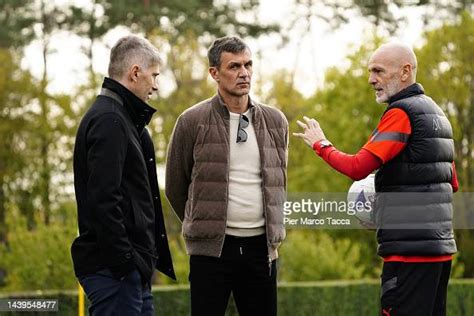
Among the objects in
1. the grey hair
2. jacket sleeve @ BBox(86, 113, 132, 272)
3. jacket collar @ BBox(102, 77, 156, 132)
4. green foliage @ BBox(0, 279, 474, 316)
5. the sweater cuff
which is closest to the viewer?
jacket sleeve @ BBox(86, 113, 132, 272)

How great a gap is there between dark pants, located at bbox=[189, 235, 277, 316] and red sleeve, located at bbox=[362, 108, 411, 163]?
760mm

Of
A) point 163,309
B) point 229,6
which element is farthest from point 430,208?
point 229,6

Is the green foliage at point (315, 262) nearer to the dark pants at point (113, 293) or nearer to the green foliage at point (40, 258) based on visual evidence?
the green foliage at point (40, 258)

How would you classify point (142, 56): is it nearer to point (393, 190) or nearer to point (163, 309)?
point (393, 190)

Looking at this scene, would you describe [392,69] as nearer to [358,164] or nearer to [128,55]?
[358,164]

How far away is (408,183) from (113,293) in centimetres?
159

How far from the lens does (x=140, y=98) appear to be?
17.4ft

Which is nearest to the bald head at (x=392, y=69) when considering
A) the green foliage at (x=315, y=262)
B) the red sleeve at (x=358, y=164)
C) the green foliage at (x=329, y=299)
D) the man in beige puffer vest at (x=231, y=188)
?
the red sleeve at (x=358, y=164)

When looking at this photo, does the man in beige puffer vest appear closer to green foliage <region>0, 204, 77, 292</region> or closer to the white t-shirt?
the white t-shirt

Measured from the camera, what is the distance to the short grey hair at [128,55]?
5.27 m

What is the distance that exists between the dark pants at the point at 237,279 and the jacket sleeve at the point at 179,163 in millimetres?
387

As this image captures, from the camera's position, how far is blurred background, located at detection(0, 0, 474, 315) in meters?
21.1

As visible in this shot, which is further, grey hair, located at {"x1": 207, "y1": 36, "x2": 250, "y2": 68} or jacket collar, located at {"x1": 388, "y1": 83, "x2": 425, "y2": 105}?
grey hair, located at {"x1": 207, "y1": 36, "x2": 250, "y2": 68}

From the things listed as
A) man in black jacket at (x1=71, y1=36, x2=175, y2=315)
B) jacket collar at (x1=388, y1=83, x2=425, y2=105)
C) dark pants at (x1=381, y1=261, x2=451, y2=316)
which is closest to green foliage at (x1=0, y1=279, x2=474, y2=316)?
dark pants at (x1=381, y1=261, x2=451, y2=316)
